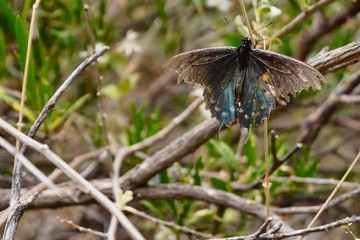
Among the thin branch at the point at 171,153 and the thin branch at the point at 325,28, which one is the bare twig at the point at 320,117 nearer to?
the thin branch at the point at 325,28

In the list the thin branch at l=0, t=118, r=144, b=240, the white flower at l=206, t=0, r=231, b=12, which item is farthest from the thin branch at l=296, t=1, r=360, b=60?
the thin branch at l=0, t=118, r=144, b=240

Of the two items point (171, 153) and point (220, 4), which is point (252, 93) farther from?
point (220, 4)

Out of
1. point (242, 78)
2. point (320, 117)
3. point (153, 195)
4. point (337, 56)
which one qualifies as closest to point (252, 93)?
point (242, 78)

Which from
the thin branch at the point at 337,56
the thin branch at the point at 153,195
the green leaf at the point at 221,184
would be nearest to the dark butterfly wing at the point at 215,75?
the thin branch at the point at 337,56

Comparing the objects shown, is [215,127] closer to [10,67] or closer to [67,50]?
[67,50]

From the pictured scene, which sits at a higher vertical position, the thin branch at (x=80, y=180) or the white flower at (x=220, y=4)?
the white flower at (x=220, y=4)

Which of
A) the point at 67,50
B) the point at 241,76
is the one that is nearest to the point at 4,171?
the point at 67,50

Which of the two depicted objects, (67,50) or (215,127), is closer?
(215,127)
